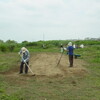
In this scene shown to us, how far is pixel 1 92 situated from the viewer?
10211mm

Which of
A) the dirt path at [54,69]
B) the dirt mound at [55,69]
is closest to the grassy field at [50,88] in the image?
the dirt path at [54,69]

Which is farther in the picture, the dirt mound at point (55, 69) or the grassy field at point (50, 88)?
the dirt mound at point (55, 69)

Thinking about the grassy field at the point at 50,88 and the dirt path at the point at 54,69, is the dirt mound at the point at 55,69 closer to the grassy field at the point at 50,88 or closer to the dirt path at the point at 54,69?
the dirt path at the point at 54,69

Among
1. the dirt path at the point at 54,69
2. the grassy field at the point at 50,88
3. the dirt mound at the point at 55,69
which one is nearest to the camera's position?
the grassy field at the point at 50,88

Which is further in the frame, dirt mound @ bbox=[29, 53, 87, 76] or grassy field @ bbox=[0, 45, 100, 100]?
dirt mound @ bbox=[29, 53, 87, 76]

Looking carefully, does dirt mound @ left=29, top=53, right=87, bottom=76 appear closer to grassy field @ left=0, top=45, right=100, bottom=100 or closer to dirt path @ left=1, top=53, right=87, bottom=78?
dirt path @ left=1, top=53, right=87, bottom=78

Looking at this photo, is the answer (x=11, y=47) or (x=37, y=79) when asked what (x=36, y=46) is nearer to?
(x=11, y=47)

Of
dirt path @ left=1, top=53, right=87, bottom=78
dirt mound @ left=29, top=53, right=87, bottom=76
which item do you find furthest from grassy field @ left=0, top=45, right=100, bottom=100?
dirt mound @ left=29, top=53, right=87, bottom=76

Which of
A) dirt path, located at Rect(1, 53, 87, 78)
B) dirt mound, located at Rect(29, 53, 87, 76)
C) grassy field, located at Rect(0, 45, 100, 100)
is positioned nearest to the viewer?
grassy field, located at Rect(0, 45, 100, 100)

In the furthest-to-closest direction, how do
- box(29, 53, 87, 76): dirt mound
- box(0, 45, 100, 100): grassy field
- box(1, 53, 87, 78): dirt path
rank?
1. box(29, 53, 87, 76): dirt mound
2. box(1, 53, 87, 78): dirt path
3. box(0, 45, 100, 100): grassy field

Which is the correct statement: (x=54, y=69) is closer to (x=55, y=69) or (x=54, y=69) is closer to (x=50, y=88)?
(x=55, y=69)

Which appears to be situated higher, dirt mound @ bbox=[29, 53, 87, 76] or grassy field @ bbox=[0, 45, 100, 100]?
dirt mound @ bbox=[29, 53, 87, 76]

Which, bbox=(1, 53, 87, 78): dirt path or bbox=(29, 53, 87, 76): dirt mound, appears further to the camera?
bbox=(29, 53, 87, 76): dirt mound

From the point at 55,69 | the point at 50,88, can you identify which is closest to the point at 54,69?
the point at 55,69
